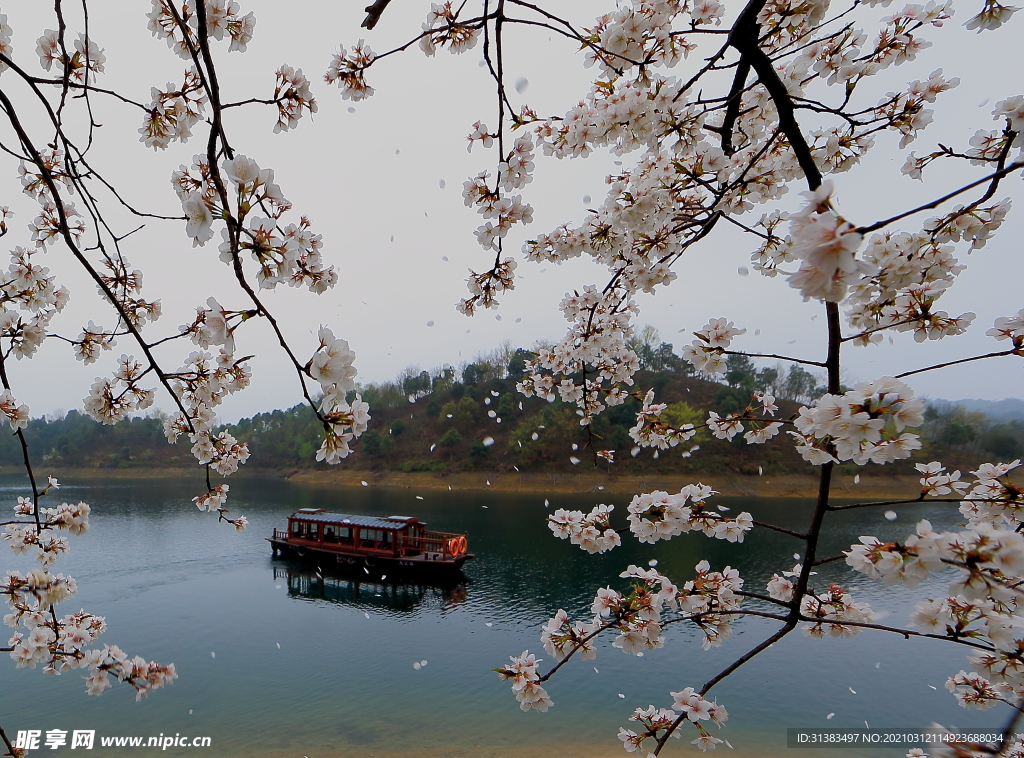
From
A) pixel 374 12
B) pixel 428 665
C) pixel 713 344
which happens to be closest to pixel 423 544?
pixel 428 665

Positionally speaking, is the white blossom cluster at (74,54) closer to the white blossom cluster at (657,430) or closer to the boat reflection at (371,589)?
the white blossom cluster at (657,430)

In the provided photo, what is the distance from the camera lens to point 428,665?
9047 mm

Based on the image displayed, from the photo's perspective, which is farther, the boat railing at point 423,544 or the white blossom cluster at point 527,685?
the boat railing at point 423,544

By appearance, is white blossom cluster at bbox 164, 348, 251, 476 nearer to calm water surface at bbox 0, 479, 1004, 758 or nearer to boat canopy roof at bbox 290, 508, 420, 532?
calm water surface at bbox 0, 479, 1004, 758

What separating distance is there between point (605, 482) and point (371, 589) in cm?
1670

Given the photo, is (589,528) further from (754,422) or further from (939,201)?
(939,201)

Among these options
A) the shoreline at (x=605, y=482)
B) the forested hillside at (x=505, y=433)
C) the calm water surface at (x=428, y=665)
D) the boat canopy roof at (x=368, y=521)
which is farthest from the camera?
the forested hillside at (x=505, y=433)

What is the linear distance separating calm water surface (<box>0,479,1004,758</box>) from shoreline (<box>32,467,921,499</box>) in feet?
37.4

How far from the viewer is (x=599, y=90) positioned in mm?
1875

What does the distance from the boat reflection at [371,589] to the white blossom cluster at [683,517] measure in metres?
11.2

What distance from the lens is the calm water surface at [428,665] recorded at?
7348 millimetres

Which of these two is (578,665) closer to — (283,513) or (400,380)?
(283,513)

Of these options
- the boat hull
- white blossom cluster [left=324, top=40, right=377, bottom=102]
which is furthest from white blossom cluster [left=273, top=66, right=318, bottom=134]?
the boat hull

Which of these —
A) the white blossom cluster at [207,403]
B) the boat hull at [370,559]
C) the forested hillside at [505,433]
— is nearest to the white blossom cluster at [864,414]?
the white blossom cluster at [207,403]
